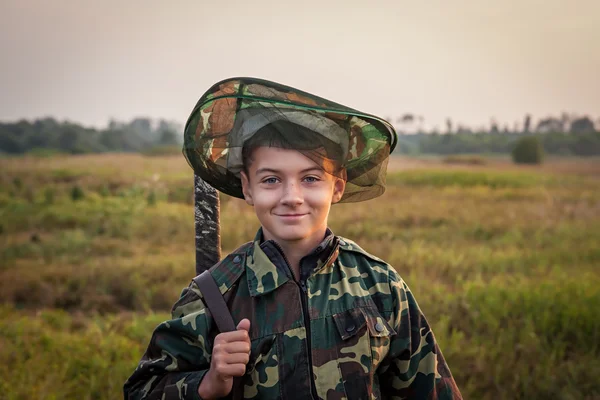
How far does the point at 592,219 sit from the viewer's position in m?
10.8

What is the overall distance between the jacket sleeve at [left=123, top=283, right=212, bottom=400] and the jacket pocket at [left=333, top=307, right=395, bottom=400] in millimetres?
468

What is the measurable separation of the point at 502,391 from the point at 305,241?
2.62 m

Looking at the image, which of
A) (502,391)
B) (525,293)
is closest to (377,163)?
(502,391)

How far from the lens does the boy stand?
187cm

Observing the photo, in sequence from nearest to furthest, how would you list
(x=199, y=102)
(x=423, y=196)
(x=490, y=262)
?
(x=199, y=102) < (x=490, y=262) < (x=423, y=196)

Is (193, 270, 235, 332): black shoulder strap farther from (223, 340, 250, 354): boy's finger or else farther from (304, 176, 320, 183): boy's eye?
(304, 176, 320, 183): boy's eye

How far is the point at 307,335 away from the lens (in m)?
1.91

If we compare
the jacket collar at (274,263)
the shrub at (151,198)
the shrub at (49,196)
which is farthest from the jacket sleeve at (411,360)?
the shrub at (49,196)

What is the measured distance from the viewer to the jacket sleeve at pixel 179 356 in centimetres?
188

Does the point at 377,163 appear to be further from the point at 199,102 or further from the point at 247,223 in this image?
the point at 247,223

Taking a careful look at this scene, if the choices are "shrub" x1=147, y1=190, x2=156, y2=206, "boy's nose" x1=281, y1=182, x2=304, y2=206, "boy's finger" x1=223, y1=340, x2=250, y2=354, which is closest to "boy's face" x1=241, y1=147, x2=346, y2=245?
"boy's nose" x1=281, y1=182, x2=304, y2=206

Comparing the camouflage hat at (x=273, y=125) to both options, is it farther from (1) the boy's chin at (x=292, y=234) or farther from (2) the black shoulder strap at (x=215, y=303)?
(2) the black shoulder strap at (x=215, y=303)

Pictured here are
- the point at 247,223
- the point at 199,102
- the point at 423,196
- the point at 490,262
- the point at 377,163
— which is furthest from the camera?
the point at 423,196

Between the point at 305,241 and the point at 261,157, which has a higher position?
the point at 261,157
